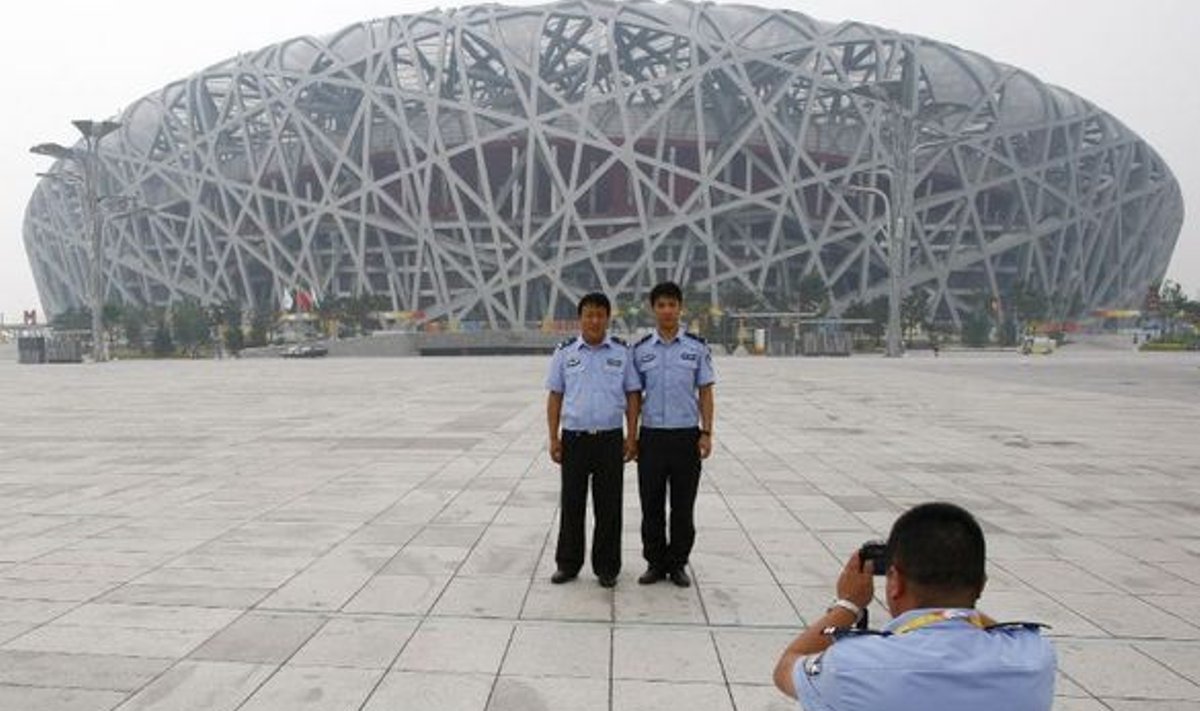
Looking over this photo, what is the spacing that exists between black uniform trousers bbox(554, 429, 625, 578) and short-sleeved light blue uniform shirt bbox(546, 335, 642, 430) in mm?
84

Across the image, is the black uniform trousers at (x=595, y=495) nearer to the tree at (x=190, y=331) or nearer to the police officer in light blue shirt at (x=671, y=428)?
the police officer in light blue shirt at (x=671, y=428)

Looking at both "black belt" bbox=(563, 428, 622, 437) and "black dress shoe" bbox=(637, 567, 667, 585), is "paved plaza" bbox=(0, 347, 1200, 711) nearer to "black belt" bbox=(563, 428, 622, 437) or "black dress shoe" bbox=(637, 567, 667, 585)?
"black dress shoe" bbox=(637, 567, 667, 585)

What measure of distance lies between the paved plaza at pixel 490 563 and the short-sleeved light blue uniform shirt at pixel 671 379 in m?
0.97

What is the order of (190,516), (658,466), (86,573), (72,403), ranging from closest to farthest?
1. (658,466)
2. (86,573)
3. (190,516)
4. (72,403)

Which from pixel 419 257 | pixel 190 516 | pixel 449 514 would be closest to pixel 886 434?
pixel 449 514

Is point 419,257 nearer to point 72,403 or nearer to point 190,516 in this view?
point 72,403

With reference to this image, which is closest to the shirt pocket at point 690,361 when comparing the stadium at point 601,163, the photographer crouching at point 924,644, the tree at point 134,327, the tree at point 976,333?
the photographer crouching at point 924,644

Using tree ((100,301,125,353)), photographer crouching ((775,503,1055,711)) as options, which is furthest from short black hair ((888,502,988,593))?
tree ((100,301,125,353))

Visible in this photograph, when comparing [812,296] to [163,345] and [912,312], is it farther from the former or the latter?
[163,345]

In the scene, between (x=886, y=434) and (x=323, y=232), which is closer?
(x=886, y=434)

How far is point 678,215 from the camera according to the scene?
5978 centimetres

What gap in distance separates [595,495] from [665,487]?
0.40 metres

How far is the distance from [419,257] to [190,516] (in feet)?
184

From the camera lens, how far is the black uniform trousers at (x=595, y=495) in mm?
4883
